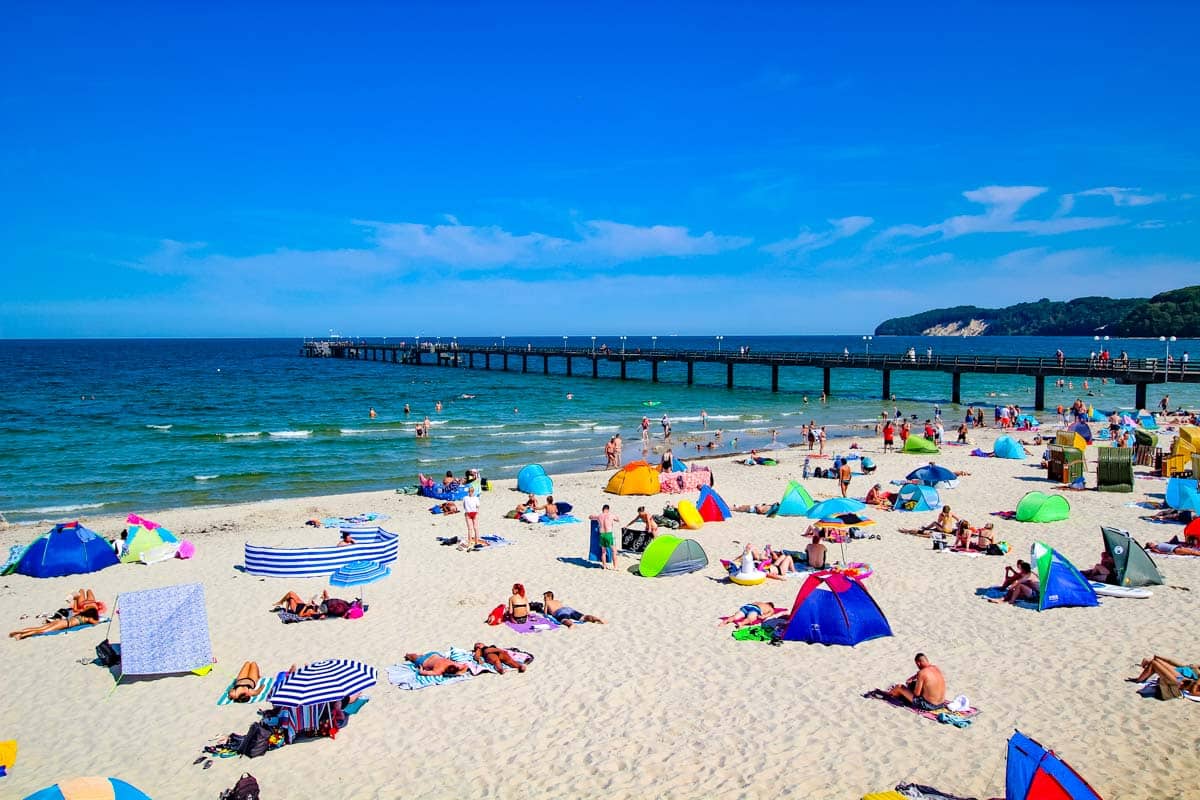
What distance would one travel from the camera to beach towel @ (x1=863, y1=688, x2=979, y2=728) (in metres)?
7.25

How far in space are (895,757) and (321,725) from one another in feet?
16.8

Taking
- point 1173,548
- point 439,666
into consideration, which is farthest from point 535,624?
point 1173,548

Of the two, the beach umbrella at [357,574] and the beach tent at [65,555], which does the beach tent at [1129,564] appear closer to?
the beach umbrella at [357,574]

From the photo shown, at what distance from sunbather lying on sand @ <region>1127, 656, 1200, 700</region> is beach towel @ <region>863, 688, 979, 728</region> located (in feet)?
6.10

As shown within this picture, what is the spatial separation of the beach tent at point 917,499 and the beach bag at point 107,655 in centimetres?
1409

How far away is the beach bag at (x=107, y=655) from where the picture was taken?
9.18 meters

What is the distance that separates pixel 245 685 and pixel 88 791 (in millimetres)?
3055

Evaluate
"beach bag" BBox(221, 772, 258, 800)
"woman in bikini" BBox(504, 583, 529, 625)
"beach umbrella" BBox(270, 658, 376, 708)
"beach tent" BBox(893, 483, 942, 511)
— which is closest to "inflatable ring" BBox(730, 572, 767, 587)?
"woman in bikini" BBox(504, 583, 529, 625)

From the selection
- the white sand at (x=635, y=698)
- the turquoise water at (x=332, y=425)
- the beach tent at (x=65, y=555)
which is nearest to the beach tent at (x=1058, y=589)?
the white sand at (x=635, y=698)

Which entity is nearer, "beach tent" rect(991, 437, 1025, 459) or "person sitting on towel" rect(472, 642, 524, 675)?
"person sitting on towel" rect(472, 642, 524, 675)

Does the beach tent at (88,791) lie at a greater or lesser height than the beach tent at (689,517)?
greater

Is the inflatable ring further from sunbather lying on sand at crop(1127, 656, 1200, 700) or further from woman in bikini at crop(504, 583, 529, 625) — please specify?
sunbather lying on sand at crop(1127, 656, 1200, 700)

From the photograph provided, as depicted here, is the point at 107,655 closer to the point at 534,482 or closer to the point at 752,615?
the point at 752,615

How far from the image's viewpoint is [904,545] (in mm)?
13914
